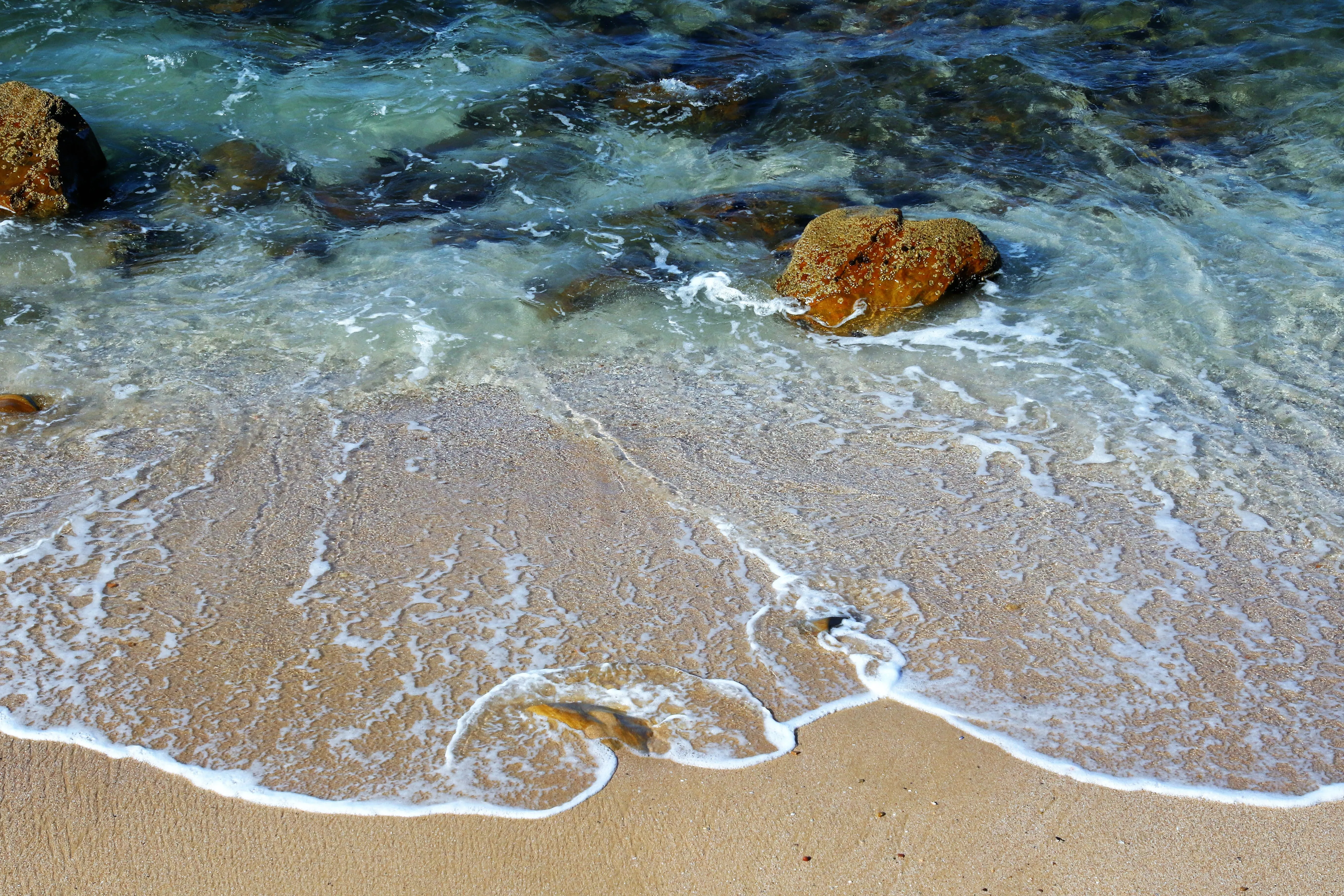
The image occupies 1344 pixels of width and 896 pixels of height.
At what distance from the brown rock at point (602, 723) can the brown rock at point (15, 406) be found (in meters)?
3.85

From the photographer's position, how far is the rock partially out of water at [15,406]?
5078 millimetres

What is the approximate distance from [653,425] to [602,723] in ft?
7.65

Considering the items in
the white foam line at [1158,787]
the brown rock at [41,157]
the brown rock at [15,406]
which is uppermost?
the brown rock at [41,157]

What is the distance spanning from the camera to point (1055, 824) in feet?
8.93

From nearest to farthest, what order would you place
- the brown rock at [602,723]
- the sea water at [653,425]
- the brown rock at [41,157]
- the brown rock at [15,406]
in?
the brown rock at [602,723] → the sea water at [653,425] → the brown rock at [15,406] → the brown rock at [41,157]

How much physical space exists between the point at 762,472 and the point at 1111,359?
2.56 meters

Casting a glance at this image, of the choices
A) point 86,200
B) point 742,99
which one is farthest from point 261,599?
point 742,99

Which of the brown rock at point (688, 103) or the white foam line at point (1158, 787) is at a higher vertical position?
the brown rock at point (688, 103)

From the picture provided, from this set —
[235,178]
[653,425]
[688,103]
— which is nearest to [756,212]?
[688,103]


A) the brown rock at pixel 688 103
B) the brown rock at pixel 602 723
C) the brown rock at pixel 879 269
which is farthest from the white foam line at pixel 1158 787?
the brown rock at pixel 688 103

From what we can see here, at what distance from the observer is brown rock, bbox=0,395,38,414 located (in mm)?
5078

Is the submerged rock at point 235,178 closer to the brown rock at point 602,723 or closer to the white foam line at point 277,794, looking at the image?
the white foam line at point 277,794

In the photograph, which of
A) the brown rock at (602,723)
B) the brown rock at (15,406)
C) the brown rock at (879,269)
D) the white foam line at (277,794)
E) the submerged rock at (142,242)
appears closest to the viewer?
the white foam line at (277,794)

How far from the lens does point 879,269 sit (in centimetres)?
636
